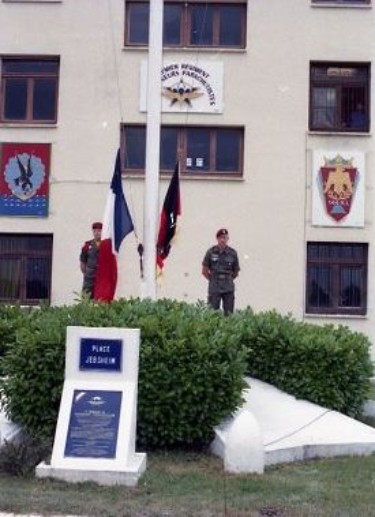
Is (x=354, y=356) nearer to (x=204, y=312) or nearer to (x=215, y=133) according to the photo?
(x=204, y=312)

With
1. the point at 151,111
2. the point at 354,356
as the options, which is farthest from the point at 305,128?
the point at 354,356

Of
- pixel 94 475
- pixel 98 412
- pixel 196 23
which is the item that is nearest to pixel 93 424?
pixel 98 412

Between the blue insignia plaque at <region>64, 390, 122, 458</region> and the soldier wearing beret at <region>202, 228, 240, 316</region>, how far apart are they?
22.5 ft

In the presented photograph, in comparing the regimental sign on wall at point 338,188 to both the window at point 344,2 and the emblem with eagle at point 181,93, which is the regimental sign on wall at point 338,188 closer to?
the emblem with eagle at point 181,93

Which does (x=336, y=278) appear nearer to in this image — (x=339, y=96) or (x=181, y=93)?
(x=339, y=96)

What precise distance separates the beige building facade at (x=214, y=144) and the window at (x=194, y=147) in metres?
0.03

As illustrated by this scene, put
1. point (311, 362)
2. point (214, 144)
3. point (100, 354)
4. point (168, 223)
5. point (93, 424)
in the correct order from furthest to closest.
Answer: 1. point (214, 144)
2. point (168, 223)
3. point (311, 362)
4. point (100, 354)
5. point (93, 424)

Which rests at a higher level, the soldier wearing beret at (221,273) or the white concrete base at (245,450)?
the soldier wearing beret at (221,273)

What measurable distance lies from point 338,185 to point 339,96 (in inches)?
83.2

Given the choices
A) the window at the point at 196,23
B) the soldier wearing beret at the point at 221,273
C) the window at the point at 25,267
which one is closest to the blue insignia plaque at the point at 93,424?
the soldier wearing beret at the point at 221,273

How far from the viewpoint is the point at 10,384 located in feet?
28.3

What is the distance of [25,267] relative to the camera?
20016 mm

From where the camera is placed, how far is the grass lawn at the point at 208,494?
656 cm

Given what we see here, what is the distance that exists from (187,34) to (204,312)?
11.6m
